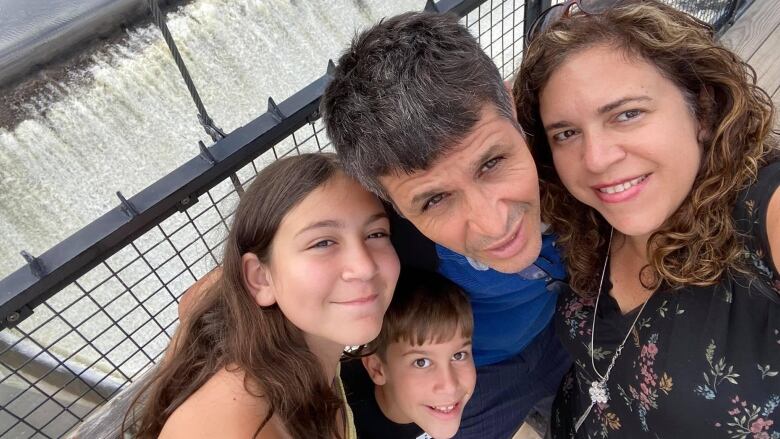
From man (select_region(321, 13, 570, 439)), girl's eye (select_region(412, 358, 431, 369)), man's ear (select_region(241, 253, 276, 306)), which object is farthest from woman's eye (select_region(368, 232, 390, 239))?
girl's eye (select_region(412, 358, 431, 369))

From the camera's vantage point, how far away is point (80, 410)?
1.82 m

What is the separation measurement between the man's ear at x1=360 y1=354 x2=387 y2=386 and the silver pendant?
0.48 metres

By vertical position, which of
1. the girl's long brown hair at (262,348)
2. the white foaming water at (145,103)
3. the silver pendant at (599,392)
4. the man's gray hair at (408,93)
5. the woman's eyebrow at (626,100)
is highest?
the man's gray hair at (408,93)

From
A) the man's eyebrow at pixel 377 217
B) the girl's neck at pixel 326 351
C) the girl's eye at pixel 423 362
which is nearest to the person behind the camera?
the man's eyebrow at pixel 377 217

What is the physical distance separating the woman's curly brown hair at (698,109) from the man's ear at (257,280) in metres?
0.66

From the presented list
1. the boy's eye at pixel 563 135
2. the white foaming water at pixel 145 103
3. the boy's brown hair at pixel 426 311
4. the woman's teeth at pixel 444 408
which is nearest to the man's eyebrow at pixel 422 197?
the boy's eye at pixel 563 135

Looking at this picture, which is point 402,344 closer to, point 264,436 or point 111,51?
point 264,436

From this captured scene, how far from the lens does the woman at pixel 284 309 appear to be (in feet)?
3.42

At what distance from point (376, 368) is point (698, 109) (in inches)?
35.8

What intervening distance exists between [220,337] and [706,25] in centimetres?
111

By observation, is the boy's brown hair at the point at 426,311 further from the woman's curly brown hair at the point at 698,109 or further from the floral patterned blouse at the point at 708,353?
the woman's curly brown hair at the point at 698,109

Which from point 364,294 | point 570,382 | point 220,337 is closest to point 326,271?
point 364,294

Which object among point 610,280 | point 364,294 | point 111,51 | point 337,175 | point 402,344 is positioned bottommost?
point 111,51

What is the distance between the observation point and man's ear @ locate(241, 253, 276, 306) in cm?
113
